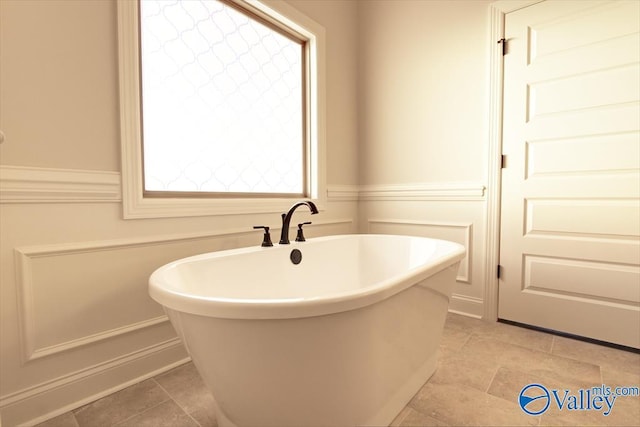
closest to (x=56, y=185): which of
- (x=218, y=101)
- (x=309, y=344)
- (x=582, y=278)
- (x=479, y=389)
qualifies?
(x=218, y=101)

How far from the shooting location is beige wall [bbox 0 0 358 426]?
107 centimetres

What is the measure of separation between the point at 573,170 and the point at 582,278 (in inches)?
24.0

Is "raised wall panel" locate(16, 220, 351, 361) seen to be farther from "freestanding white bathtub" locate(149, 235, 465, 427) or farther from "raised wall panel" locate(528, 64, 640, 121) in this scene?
Result: "raised wall panel" locate(528, 64, 640, 121)

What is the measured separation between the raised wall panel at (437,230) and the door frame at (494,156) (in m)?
0.13

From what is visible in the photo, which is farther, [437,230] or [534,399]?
[437,230]

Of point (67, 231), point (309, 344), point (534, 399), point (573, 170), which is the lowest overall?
point (534, 399)

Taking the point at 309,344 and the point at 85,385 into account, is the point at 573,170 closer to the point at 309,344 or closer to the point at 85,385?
the point at 309,344

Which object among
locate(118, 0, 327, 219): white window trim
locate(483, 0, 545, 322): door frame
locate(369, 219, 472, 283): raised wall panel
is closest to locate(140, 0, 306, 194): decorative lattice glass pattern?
locate(118, 0, 327, 219): white window trim

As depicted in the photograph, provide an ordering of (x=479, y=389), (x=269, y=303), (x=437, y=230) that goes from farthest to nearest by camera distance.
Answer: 1. (x=437, y=230)
2. (x=479, y=389)
3. (x=269, y=303)

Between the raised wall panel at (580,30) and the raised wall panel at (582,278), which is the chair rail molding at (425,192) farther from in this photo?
the raised wall panel at (580,30)

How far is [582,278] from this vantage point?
69.0 inches

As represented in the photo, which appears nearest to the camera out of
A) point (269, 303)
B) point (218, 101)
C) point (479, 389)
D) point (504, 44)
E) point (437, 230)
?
point (269, 303)

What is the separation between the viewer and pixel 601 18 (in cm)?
165

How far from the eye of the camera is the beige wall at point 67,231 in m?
1.07
